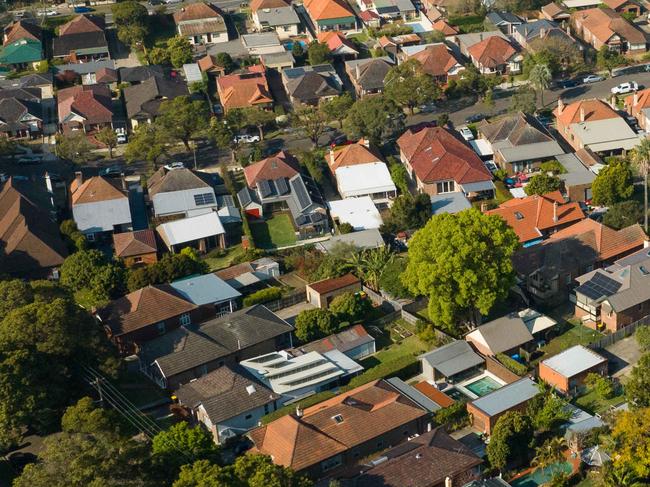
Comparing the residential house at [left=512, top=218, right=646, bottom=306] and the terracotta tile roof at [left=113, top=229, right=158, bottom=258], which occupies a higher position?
the residential house at [left=512, top=218, right=646, bottom=306]

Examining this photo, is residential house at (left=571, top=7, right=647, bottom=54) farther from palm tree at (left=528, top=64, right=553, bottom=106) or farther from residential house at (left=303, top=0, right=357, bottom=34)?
residential house at (left=303, top=0, right=357, bottom=34)

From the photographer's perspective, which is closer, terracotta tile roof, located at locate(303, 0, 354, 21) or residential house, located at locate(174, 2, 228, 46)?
residential house, located at locate(174, 2, 228, 46)

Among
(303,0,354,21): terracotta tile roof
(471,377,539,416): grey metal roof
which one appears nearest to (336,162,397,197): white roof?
(471,377,539,416): grey metal roof

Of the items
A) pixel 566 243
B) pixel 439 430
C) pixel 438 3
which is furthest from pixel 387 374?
pixel 438 3

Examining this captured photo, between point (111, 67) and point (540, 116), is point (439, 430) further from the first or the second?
point (111, 67)

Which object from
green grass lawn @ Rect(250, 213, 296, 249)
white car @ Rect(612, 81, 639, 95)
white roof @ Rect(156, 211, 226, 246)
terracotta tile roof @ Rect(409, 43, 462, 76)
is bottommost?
green grass lawn @ Rect(250, 213, 296, 249)

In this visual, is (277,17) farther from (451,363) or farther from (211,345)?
(451,363)

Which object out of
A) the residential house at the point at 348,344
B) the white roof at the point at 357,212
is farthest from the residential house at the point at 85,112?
the residential house at the point at 348,344
